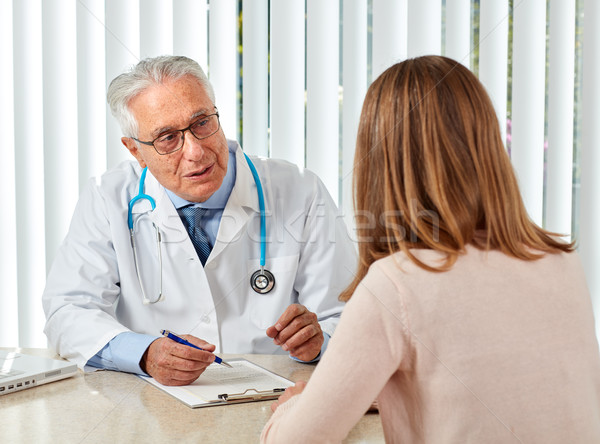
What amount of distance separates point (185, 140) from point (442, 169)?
1041mm

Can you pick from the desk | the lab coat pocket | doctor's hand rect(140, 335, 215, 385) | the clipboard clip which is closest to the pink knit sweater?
the desk

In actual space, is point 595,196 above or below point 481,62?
below

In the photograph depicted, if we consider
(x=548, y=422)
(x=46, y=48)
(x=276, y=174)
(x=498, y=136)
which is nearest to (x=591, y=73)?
(x=276, y=174)

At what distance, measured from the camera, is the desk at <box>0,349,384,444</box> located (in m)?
1.03

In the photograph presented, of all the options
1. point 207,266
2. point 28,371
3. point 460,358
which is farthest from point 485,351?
point 207,266

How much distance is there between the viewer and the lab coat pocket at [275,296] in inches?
71.5

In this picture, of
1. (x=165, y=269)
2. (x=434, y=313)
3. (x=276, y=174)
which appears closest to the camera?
(x=434, y=313)

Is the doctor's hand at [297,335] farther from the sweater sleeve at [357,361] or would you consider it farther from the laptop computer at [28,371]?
the sweater sleeve at [357,361]

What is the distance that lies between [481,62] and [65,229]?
1.71 meters

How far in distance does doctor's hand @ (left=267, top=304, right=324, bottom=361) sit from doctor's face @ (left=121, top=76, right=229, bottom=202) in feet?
1.61

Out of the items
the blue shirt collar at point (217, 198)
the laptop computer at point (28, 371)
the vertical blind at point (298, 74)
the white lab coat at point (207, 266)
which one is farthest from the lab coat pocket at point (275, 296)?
the laptop computer at point (28, 371)

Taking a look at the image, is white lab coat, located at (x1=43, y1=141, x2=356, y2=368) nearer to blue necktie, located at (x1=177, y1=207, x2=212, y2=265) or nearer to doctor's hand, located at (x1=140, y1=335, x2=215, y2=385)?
blue necktie, located at (x1=177, y1=207, x2=212, y2=265)

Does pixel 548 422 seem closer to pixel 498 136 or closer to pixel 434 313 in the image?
pixel 434 313

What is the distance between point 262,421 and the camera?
1.10m
